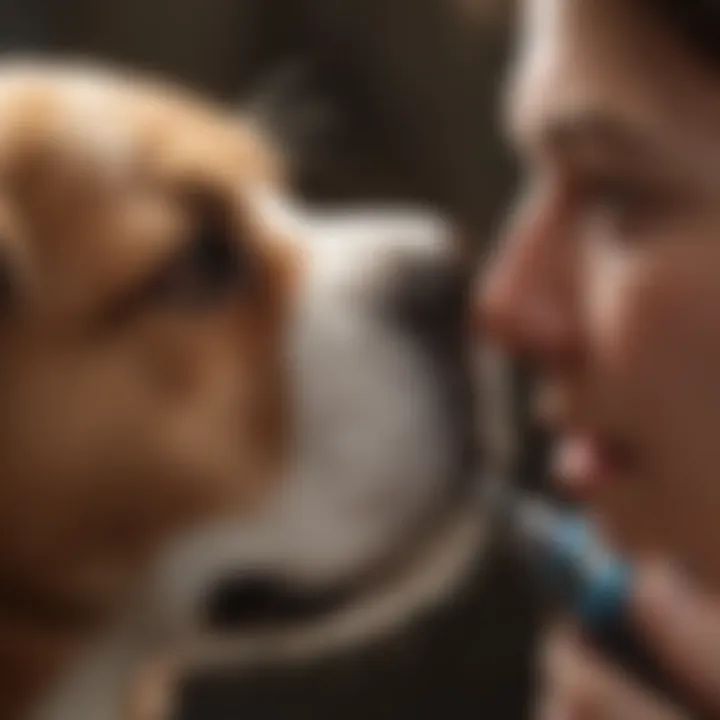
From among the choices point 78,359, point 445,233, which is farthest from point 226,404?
point 445,233

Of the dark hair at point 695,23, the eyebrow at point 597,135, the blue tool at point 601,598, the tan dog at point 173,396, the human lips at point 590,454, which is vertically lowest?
the blue tool at point 601,598

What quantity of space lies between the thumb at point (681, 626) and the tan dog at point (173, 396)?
0.34ft

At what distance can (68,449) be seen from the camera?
67 cm

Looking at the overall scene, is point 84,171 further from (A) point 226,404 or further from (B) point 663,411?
(B) point 663,411

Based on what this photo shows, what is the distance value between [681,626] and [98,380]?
1.00 feet

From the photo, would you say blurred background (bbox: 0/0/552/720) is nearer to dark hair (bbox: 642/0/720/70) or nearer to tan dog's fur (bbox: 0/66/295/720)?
tan dog's fur (bbox: 0/66/295/720)

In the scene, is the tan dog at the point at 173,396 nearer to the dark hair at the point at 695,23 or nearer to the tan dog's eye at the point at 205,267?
the tan dog's eye at the point at 205,267

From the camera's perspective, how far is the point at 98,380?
2.21 ft

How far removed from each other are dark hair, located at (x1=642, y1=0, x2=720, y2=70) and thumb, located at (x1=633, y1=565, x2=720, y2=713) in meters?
0.29

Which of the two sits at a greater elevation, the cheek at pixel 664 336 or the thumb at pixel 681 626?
the cheek at pixel 664 336

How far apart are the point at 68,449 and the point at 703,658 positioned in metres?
0.32

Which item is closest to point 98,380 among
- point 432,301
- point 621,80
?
point 432,301

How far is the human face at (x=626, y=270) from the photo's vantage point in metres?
0.52

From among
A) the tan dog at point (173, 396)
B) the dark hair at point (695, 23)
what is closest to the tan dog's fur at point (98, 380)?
the tan dog at point (173, 396)
